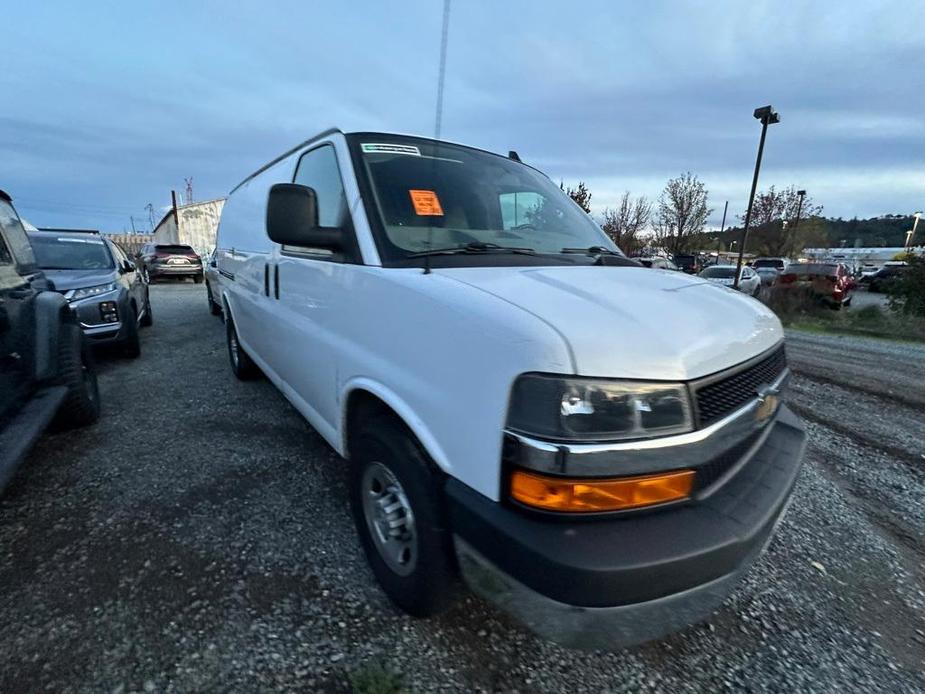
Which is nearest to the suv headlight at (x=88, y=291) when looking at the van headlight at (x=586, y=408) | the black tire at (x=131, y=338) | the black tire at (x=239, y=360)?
the black tire at (x=131, y=338)

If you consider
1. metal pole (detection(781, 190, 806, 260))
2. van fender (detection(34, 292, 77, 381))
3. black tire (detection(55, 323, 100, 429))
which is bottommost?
black tire (detection(55, 323, 100, 429))

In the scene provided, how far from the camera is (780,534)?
2658 mm

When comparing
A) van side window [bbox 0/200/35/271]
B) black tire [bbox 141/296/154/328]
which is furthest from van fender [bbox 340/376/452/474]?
black tire [bbox 141/296/154/328]

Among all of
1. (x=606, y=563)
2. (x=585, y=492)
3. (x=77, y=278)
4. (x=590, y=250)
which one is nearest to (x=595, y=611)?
(x=606, y=563)

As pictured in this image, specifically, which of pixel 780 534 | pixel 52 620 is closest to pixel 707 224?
pixel 780 534

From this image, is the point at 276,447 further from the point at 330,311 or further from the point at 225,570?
the point at 330,311

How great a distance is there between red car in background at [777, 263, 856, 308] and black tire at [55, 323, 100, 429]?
1632 cm

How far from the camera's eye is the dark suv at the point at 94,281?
5.24 metres

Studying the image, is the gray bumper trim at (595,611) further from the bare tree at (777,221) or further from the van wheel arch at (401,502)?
the bare tree at (777,221)

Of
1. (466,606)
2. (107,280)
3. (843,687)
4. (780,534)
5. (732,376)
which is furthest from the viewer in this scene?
(107,280)

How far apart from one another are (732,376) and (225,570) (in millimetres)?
2313

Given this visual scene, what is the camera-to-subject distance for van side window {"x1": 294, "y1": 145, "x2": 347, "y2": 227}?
7.80 feet

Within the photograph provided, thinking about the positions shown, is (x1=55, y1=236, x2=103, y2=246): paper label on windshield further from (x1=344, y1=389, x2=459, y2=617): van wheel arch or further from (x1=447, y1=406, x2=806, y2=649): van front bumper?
(x1=447, y1=406, x2=806, y2=649): van front bumper

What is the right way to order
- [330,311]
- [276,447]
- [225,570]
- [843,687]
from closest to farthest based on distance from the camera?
[843,687] < [225,570] < [330,311] < [276,447]
